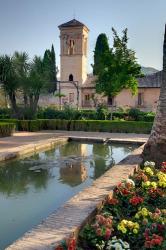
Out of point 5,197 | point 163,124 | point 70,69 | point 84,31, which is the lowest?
point 5,197

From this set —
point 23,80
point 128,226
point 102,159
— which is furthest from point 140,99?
point 128,226

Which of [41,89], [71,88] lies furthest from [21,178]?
[71,88]

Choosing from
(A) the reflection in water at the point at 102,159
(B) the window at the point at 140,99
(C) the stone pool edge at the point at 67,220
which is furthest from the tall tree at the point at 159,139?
(B) the window at the point at 140,99

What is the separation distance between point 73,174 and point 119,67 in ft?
61.3

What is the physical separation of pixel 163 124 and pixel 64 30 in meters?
38.0

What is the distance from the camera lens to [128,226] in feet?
14.9

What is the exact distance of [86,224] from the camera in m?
4.90

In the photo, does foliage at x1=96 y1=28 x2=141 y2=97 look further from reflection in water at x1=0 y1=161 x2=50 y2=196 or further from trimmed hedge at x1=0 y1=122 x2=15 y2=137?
reflection in water at x1=0 y1=161 x2=50 y2=196

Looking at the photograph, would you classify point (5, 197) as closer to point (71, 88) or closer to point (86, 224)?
point (86, 224)

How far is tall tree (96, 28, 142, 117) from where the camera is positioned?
91.0ft

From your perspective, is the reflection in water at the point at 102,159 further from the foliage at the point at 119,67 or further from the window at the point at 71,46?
the window at the point at 71,46

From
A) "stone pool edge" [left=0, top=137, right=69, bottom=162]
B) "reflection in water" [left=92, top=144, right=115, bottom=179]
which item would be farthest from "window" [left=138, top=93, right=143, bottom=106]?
"reflection in water" [left=92, top=144, right=115, bottom=179]

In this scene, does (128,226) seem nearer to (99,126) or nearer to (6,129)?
(6,129)

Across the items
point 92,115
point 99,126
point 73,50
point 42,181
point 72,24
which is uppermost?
point 72,24
